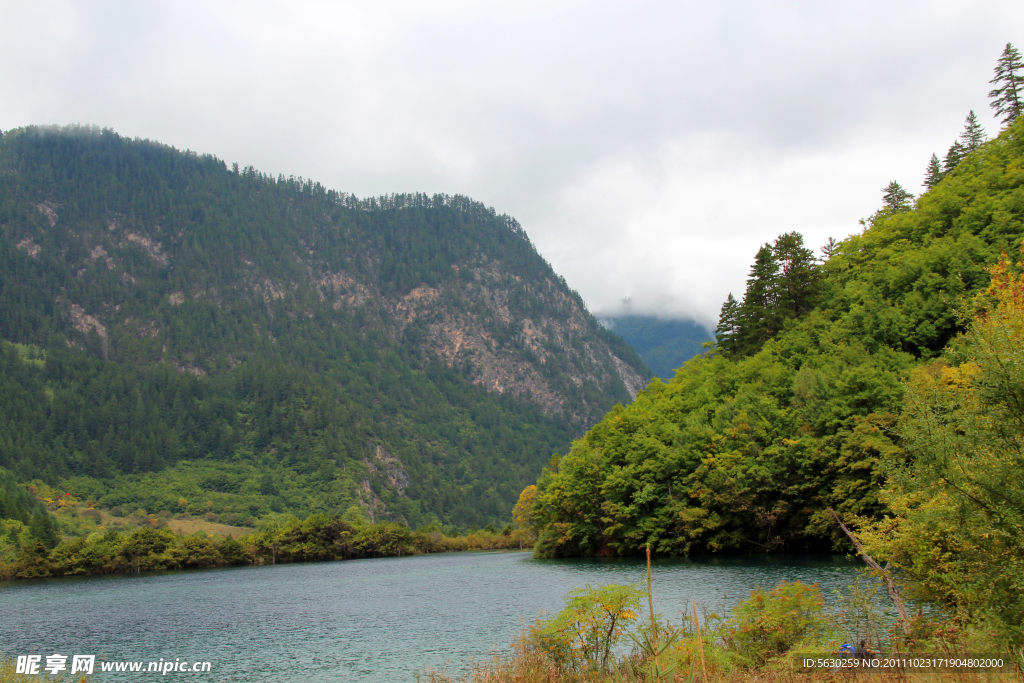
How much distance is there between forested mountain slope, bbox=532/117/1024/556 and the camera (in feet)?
212

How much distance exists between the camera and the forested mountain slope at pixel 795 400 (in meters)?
64.8

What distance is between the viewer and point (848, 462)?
199ft

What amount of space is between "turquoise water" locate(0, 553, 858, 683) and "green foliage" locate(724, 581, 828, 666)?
3570 millimetres

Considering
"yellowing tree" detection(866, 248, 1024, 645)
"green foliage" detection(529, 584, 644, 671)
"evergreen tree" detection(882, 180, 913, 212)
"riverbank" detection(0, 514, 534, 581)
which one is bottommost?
"riverbank" detection(0, 514, 534, 581)

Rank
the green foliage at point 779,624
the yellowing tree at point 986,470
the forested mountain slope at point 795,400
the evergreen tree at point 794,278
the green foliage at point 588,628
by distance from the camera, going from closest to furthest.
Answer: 1. the yellowing tree at point 986,470
2. the green foliage at point 779,624
3. the green foliage at point 588,628
4. the forested mountain slope at point 795,400
5. the evergreen tree at point 794,278

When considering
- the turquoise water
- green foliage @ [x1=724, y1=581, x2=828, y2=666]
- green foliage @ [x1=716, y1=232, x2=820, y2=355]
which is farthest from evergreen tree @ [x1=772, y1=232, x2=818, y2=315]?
green foliage @ [x1=724, y1=581, x2=828, y2=666]

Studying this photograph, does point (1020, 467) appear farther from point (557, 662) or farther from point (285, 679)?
point (285, 679)

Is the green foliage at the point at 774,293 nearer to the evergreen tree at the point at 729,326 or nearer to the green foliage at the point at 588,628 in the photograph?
the evergreen tree at the point at 729,326

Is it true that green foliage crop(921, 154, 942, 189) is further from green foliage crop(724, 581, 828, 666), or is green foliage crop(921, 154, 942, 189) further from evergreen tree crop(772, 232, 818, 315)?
green foliage crop(724, 581, 828, 666)

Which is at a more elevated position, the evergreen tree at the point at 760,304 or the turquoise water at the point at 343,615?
the evergreen tree at the point at 760,304

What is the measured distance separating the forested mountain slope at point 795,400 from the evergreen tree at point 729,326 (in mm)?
257

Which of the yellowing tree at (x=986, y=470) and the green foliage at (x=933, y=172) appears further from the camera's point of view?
the green foliage at (x=933, y=172)

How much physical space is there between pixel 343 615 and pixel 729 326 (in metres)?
68.8

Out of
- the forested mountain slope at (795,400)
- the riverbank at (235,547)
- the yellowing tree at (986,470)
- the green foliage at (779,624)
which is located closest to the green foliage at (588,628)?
the green foliage at (779,624)
